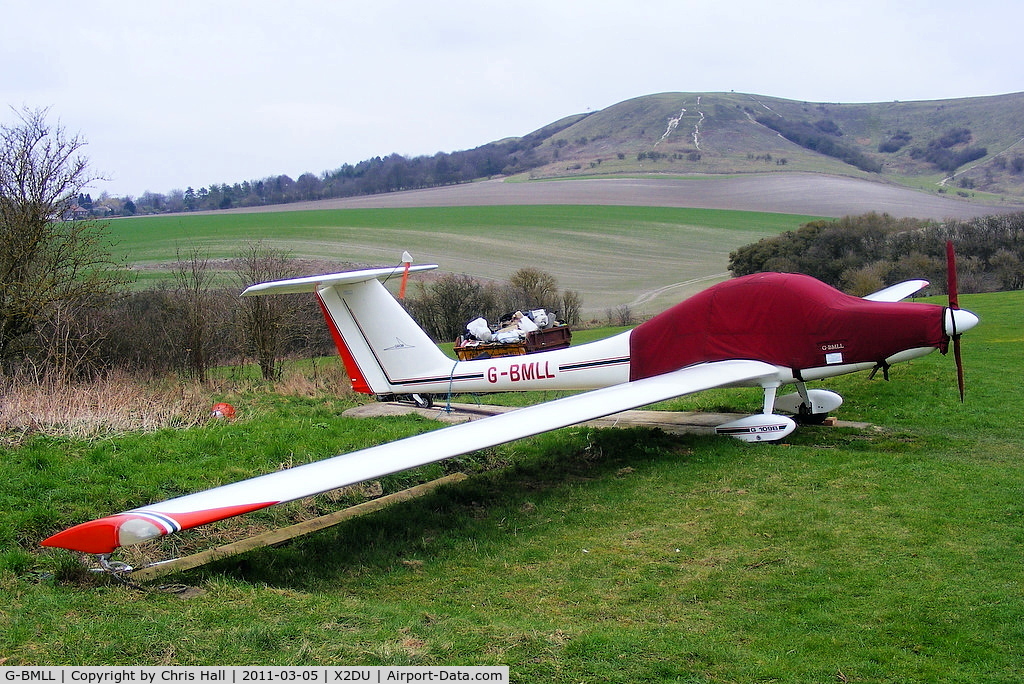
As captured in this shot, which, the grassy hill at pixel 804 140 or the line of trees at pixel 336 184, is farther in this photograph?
the line of trees at pixel 336 184

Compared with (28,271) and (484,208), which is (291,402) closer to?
(28,271)

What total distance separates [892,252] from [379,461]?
41229 mm

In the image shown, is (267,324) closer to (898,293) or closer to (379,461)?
(898,293)

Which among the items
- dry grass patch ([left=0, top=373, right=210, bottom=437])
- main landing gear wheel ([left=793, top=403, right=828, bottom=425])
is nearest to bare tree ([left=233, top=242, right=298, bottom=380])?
dry grass patch ([left=0, top=373, right=210, bottom=437])

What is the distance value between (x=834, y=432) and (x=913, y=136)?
105645mm

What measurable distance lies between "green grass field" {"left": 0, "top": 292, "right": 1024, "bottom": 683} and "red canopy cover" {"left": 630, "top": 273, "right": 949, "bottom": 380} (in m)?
1.28

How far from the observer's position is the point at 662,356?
12.2 meters

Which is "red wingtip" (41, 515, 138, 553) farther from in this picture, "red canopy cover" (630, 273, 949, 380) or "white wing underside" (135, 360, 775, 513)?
"red canopy cover" (630, 273, 949, 380)

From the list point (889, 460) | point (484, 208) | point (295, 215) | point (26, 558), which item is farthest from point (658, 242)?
point (26, 558)

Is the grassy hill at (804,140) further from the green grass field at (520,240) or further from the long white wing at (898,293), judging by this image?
the long white wing at (898,293)

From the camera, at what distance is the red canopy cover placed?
10.9 meters

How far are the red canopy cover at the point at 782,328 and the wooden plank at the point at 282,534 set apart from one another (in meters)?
4.10

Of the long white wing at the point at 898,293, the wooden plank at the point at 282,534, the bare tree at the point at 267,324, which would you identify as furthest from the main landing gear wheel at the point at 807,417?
the bare tree at the point at 267,324
